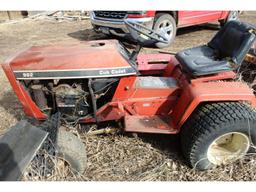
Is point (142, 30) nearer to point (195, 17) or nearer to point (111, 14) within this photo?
point (111, 14)

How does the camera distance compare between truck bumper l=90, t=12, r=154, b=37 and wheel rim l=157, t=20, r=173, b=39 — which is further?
wheel rim l=157, t=20, r=173, b=39

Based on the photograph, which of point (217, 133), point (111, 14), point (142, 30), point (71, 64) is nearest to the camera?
point (217, 133)

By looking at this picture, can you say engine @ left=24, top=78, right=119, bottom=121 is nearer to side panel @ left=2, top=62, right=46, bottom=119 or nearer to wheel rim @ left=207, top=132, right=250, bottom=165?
side panel @ left=2, top=62, right=46, bottom=119

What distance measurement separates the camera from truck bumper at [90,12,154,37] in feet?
19.8

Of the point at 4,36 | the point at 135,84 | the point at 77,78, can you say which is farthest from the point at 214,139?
the point at 4,36

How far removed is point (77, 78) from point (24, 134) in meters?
0.70

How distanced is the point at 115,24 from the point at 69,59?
357cm

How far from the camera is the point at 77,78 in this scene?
9.31ft

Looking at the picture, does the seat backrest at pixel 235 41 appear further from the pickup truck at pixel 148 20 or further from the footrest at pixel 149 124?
the pickup truck at pixel 148 20

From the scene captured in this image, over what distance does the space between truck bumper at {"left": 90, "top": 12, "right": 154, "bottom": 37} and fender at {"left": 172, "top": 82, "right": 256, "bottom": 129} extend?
3411 mm

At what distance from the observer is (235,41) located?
300 centimetres

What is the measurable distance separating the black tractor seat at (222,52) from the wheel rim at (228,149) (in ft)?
2.00

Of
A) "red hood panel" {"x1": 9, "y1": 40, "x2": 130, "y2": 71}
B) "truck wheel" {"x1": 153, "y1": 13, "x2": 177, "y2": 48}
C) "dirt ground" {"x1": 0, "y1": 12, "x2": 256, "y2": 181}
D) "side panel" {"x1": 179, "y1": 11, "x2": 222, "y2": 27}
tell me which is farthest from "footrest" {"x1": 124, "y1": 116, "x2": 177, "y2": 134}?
"side panel" {"x1": 179, "y1": 11, "x2": 222, "y2": 27}

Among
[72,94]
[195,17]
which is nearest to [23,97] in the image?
[72,94]
